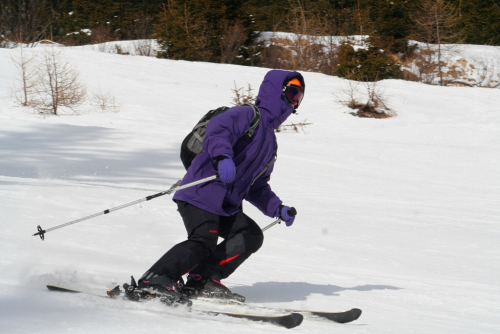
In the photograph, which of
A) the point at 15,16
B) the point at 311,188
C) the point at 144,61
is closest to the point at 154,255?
the point at 311,188

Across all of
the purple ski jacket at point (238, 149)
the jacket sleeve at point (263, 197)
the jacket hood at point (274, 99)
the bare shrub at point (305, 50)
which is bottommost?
the jacket sleeve at point (263, 197)

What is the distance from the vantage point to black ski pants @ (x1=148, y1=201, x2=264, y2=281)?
3.14m

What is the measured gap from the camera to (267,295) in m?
3.96

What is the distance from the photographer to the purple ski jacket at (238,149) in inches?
120

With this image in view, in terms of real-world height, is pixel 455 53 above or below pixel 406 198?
Answer: above

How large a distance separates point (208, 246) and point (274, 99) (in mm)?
950

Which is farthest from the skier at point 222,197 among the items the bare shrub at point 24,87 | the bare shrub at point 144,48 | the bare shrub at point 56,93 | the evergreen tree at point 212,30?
the bare shrub at point 144,48

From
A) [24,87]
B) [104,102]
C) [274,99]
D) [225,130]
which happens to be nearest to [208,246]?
[225,130]

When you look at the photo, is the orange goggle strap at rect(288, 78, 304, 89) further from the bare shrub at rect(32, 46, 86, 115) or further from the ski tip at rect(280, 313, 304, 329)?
the bare shrub at rect(32, 46, 86, 115)

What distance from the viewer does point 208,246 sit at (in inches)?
125

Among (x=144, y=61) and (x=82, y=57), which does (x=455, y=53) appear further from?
(x=82, y=57)

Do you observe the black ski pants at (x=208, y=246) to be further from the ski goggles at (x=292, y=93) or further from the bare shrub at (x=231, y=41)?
the bare shrub at (x=231, y=41)

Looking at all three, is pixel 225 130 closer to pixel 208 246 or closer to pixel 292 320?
pixel 208 246

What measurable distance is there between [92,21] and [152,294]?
33690mm
